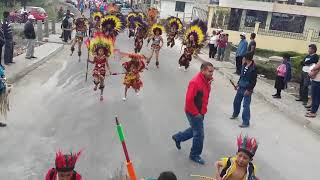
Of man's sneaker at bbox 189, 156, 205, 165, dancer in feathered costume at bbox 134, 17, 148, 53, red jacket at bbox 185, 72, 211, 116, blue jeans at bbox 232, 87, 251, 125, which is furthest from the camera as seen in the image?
dancer in feathered costume at bbox 134, 17, 148, 53

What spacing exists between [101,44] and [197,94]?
5.21 meters

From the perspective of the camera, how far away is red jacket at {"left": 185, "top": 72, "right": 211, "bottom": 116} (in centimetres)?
823

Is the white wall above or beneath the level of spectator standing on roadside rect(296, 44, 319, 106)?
beneath

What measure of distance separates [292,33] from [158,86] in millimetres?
23086

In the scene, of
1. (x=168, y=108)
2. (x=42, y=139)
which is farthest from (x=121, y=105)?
(x=42, y=139)

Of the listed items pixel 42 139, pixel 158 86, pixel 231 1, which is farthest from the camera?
pixel 231 1

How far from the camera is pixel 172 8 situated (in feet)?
187

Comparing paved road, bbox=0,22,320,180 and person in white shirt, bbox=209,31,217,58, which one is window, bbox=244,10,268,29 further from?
paved road, bbox=0,22,320,180

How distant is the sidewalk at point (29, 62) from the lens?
15344mm

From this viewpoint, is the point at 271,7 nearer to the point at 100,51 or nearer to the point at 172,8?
the point at 172,8

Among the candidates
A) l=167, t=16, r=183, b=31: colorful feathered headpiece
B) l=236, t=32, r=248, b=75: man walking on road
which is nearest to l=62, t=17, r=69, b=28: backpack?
l=167, t=16, r=183, b=31: colorful feathered headpiece

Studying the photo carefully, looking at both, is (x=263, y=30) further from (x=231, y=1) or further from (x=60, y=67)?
(x=60, y=67)

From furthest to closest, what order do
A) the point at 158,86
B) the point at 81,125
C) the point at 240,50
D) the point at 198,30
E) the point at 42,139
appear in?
the point at 240,50 < the point at 198,30 < the point at 158,86 < the point at 81,125 < the point at 42,139

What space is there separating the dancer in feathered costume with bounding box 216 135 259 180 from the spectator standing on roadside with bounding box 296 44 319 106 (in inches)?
328
